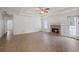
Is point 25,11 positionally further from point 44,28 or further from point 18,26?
point 44,28

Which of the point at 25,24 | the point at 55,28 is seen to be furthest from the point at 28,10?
the point at 55,28

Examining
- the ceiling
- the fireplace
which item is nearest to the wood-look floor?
the fireplace

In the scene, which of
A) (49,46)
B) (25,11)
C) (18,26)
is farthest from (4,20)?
(49,46)

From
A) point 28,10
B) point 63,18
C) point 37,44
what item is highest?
point 28,10

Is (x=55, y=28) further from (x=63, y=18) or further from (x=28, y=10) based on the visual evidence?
(x=28, y=10)

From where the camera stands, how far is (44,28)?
2609 mm

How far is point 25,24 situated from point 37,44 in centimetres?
50

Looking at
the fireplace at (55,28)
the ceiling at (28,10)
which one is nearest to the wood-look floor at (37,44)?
the fireplace at (55,28)

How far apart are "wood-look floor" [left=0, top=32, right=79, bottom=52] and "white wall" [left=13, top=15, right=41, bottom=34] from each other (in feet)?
0.39

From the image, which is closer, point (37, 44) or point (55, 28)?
point (37, 44)

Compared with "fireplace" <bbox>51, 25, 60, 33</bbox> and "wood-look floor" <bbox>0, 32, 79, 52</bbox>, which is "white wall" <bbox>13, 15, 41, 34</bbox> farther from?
"fireplace" <bbox>51, 25, 60, 33</bbox>

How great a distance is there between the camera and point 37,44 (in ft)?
8.09

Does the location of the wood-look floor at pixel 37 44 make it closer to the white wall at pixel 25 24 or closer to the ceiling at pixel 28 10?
the white wall at pixel 25 24

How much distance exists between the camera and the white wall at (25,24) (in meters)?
2.52
